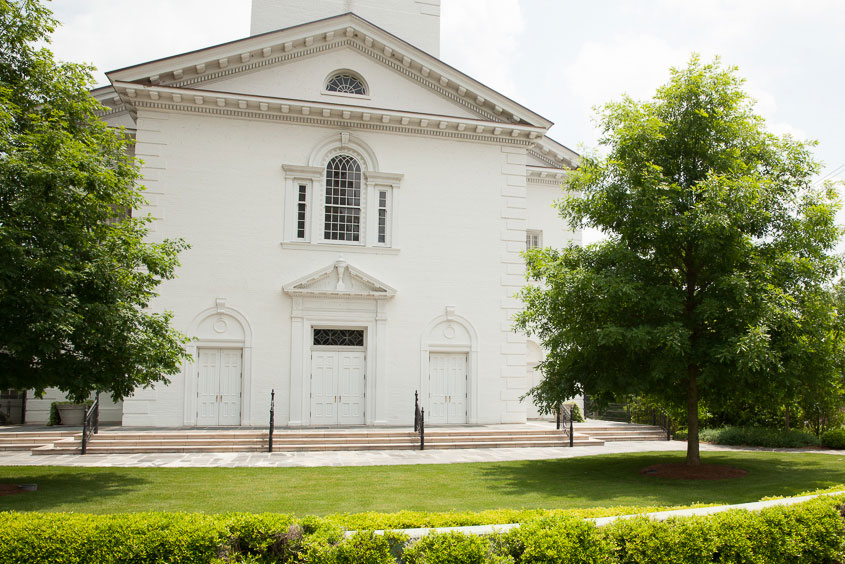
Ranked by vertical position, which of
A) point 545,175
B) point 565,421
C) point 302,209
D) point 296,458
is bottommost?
point 296,458

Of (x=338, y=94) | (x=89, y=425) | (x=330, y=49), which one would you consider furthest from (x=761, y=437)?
(x=89, y=425)

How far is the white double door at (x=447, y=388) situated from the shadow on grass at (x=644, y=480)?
5080 mm

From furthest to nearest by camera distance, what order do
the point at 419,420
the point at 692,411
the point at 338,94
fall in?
the point at 338,94, the point at 419,420, the point at 692,411

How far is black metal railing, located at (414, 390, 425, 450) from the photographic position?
17.3 meters

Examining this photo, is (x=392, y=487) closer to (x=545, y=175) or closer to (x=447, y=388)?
(x=447, y=388)

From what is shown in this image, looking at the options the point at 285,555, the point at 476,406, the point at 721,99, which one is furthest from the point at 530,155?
the point at 285,555

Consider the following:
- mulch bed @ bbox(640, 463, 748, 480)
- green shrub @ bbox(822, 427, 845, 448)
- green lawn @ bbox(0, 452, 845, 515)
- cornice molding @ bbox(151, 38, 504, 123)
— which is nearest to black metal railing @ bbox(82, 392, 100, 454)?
green lawn @ bbox(0, 452, 845, 515)

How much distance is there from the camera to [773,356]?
→ 469 inches

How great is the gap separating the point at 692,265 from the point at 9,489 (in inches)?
520

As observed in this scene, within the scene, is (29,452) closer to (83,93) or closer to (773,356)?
(83,93)

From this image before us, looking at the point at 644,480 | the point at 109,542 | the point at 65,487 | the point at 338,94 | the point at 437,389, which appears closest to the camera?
the point at 109,542

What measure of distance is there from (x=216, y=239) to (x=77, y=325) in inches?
331

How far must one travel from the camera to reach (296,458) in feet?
50.2

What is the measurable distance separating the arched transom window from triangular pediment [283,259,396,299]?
5.45 meters
